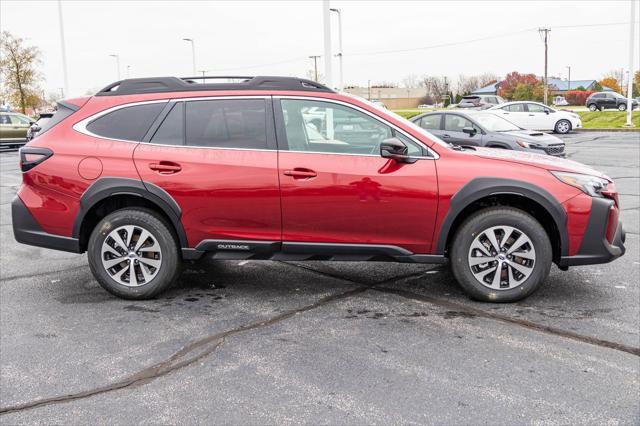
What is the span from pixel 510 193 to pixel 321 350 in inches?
78.7

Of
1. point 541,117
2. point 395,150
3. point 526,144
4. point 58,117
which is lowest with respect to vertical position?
point 526,144

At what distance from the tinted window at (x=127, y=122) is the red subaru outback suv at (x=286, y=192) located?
0.5 inches

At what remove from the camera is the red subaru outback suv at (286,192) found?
192 inches

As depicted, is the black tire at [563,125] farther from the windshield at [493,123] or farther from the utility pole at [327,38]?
the utility pole at [327,38]

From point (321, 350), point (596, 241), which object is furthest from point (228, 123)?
point (596, 241)

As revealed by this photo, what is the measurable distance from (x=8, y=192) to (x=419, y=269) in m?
9.67

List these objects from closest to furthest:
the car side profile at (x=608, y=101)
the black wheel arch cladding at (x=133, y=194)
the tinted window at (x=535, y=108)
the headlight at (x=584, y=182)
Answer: the headlight at (x=584, y=182) → the black wheel arch cladding at (x=133, y=194) → the tinted window at (x=535, y=108) → the car side profile at (x=608, y=101)

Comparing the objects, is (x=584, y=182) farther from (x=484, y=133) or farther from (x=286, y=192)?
(x=484, y=133)

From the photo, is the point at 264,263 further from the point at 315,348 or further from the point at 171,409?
the point at 171,409

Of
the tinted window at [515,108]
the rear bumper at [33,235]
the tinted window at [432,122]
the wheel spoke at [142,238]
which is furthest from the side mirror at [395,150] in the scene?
the tinted window at [515,108]

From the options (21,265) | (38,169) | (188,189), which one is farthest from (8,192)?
(188,189)

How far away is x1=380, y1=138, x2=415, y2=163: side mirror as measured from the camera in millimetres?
4801

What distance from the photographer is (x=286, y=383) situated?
357 centimetres

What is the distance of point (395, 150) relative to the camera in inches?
190
